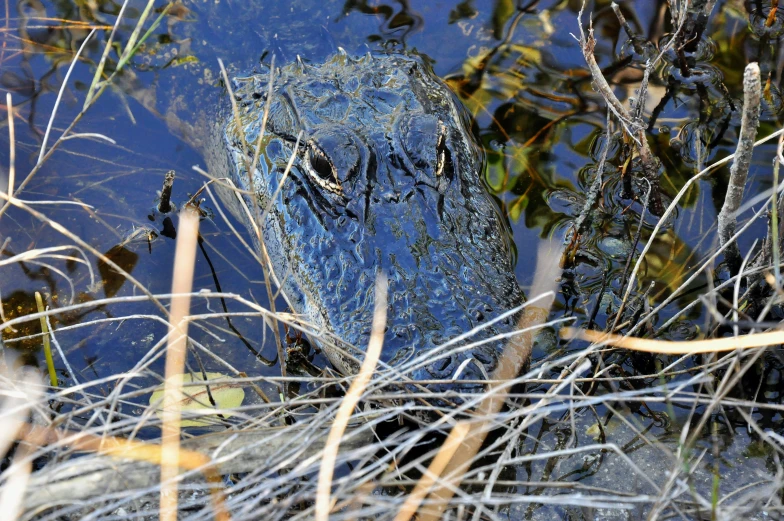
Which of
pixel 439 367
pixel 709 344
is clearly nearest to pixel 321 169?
pixel 439 367

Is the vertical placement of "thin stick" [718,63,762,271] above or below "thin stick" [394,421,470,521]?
above

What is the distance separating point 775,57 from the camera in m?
4.07

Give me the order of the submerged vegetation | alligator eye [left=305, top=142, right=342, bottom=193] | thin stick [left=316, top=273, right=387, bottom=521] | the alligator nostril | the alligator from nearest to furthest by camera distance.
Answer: thin stick [left=316, top=273, right=387, bottom=521] → the submerged vegetation → the alligator nostril → the alligator → alligator eye [left=305, top=142, right=342, bottom=193]

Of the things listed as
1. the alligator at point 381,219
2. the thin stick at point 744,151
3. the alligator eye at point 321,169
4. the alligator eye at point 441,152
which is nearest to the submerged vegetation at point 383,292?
the thin stick at point 744,151

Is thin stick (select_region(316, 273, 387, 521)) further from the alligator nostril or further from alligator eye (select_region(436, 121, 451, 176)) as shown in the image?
alligator eye (select_region(436, 121, 451, 176))

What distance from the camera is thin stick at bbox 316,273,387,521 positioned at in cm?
162

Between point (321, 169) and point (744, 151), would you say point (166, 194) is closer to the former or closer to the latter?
point (321, 169)

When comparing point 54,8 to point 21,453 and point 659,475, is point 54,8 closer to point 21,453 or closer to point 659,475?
point 21,453

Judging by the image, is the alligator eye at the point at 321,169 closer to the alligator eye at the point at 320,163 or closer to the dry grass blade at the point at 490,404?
the alligator eye at the point at 320,163

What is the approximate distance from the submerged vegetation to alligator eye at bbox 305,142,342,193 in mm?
430

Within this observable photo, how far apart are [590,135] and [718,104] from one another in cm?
71

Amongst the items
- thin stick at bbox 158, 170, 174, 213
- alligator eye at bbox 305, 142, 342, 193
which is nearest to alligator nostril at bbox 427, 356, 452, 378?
alligator eye at bbox 305, 142, 342, 193

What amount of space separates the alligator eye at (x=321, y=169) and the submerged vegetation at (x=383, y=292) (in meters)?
0.43

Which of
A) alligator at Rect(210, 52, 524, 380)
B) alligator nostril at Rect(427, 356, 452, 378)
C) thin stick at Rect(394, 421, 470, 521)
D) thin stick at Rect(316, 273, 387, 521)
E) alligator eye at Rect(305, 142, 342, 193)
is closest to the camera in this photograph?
thin stick at Rect(316, 273, 387, 521)
